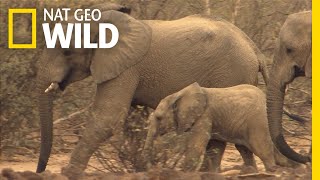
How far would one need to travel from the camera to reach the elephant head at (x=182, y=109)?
8.49m

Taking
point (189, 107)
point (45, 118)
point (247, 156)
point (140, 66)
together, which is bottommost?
point (247, 156)

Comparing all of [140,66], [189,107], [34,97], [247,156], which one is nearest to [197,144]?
[189,107]

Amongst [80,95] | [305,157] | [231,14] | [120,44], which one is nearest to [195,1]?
[231,14]

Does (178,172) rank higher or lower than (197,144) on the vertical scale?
higher

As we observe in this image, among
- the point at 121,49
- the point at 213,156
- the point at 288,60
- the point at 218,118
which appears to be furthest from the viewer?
the point at 121,49

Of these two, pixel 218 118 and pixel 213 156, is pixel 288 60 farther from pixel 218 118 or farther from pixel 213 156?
pixel 213 156

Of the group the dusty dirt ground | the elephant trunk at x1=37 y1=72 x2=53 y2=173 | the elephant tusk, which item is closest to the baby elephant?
the dusty dirt ground

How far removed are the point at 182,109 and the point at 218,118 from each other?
29 centimetres

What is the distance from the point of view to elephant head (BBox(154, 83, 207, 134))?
8.49 metres

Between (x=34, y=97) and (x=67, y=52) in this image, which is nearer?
(x=67, y=52)

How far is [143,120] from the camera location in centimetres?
912

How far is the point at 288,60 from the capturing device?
886cm

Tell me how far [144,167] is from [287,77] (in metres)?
1.47

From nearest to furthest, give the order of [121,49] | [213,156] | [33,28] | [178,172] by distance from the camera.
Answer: [178,172] → [213,156] → [121,49] → [33,28]
